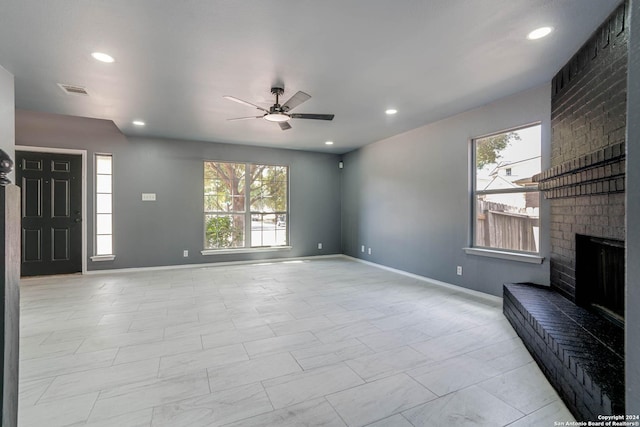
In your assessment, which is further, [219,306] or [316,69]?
[219,306]

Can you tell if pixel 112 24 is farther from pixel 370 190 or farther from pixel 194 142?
pixel 370 190

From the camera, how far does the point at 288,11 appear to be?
83.9 inches

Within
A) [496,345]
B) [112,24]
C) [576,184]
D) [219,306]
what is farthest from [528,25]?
[219,306]

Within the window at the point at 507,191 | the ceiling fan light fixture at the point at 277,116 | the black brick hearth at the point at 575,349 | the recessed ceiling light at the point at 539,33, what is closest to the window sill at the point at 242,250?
the ceiling fan light fixture at the point at 277,116

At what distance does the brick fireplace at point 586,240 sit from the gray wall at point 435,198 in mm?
340

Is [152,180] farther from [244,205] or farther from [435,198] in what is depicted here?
[435,198]

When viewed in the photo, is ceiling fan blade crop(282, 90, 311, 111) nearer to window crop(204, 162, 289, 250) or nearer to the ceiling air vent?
the ceiling air vent

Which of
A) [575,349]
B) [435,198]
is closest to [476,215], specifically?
[435,198]

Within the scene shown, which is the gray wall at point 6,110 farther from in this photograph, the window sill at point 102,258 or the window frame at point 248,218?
the window frame at point 248,218

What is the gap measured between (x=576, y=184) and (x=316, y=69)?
252 centimetres

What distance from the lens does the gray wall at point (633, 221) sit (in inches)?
24.8

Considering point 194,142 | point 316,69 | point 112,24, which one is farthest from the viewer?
point 194,142

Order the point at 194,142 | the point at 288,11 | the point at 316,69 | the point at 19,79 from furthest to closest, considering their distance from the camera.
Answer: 1. the point at 194,142
2. the point at 19,79
3. the point at 316,69
4. the point at 288,11

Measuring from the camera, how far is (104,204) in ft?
18.2
